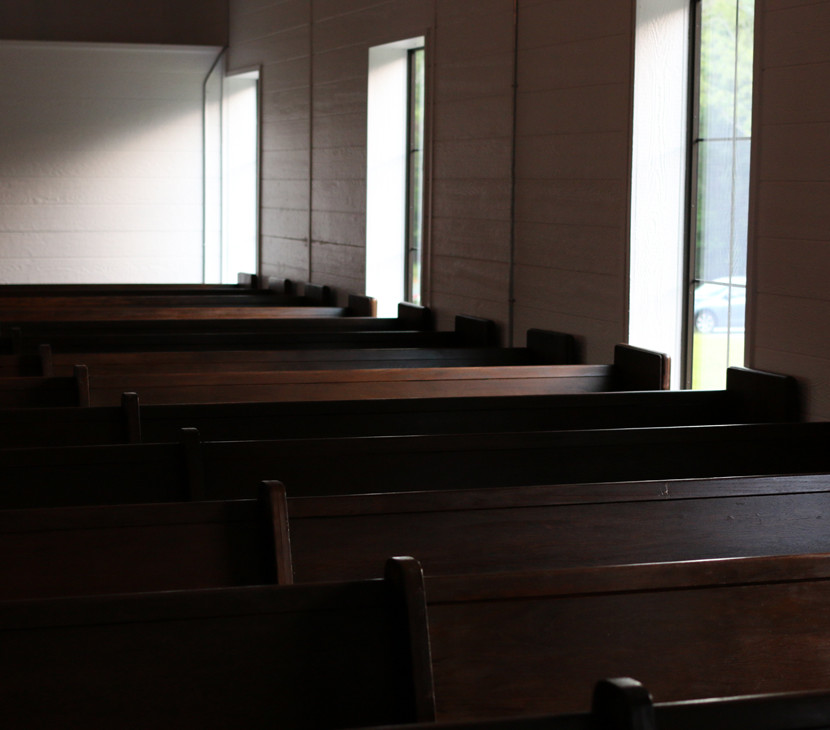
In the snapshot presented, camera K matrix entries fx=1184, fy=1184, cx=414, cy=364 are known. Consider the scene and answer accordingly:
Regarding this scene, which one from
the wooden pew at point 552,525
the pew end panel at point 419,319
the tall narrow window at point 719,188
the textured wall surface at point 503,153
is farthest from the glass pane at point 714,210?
the pew end panel at point 419,319

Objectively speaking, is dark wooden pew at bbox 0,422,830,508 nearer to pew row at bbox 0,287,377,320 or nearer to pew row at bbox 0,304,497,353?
pew row at bbox 0,304,497,353

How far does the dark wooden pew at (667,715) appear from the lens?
1079mm

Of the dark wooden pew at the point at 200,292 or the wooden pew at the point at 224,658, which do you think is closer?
the wooden pew at the point at 224,658

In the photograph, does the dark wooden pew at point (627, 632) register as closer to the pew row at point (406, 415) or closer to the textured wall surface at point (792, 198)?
the pew row at point (406, 415)

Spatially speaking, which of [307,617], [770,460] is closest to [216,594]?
[307,617]

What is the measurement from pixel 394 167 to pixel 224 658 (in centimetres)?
510

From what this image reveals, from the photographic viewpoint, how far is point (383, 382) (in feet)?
12.1

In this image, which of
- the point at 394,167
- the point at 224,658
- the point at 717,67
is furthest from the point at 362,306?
the point at 224,658

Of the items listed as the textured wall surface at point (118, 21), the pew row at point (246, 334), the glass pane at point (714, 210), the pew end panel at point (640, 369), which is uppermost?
the textured wall surface at point (118, 21)

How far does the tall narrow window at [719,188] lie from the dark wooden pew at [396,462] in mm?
870

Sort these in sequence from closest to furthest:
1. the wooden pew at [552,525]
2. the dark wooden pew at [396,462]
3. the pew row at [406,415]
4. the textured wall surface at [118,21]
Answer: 1. the wooden pew at [552,525]
2. the dark wooden pew at [396,462]
3. the pew row at [406,415]
4. the textured wall surface at [118,21]

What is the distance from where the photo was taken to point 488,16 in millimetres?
5035

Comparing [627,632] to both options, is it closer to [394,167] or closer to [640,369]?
[640,369]

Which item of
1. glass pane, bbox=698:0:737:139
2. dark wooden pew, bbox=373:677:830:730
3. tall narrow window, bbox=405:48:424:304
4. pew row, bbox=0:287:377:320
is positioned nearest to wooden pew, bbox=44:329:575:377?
glass pane, bbox=698:0:737:139
